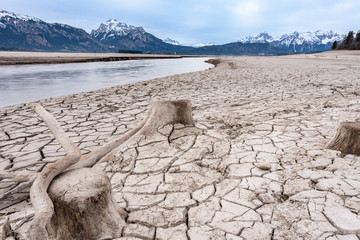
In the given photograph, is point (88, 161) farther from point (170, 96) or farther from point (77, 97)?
point (77, 97)

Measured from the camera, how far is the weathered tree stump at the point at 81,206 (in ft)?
3.64

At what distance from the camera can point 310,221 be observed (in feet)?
4.17

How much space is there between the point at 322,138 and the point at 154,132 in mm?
1772

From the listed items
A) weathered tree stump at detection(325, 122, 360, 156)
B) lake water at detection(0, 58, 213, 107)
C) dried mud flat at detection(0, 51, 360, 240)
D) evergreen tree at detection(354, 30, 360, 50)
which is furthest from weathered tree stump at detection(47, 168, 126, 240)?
evergreen tree at detection(354, 30, 360, 50)

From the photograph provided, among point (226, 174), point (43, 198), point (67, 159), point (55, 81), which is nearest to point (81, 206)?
point (43, 198)

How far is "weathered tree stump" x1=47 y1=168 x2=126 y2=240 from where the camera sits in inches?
43.6

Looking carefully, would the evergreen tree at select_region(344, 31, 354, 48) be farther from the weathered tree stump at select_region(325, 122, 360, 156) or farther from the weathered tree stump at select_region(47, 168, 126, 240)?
the weathered tree stump at select_region(47, 168, 126, 240)

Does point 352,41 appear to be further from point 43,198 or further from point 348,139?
point 43,198

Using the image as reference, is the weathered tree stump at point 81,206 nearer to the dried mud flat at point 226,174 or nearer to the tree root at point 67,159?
the tree root at point 67,159

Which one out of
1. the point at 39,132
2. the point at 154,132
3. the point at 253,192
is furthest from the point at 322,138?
the point at 39,132

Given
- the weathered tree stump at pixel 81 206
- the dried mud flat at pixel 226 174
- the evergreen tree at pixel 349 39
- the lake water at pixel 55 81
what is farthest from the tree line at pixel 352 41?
the weathered tree stump at pixel 81 206

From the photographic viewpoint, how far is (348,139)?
6.29 feet

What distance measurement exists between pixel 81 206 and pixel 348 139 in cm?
212

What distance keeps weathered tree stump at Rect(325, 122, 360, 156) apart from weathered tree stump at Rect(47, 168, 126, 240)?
195 cm
